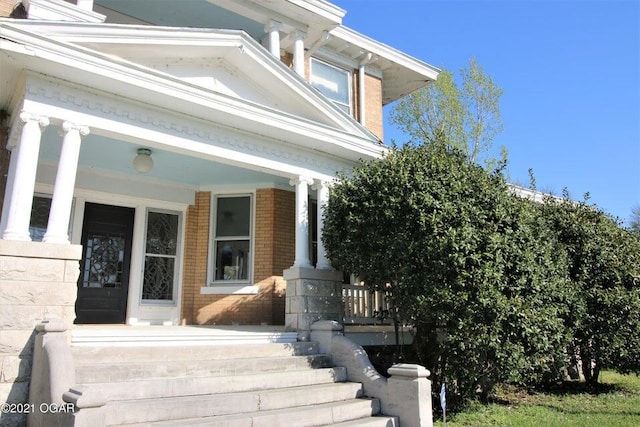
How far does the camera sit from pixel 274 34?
10.2 metres

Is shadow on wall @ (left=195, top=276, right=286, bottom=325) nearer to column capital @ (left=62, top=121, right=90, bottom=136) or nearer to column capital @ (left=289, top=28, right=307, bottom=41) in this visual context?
column capital @ (left=62, top=121, right=90, bottom=136)

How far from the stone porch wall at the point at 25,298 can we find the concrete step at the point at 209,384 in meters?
1.09

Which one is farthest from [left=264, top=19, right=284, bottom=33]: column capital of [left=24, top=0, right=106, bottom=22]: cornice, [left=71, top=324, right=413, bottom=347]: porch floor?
[left=71, top=324, right=413, bottom=347]: porch floor

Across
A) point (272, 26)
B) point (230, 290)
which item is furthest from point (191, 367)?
point (272, 26)

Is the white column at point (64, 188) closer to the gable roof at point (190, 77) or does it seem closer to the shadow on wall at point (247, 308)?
the gable roof at point (190, 77)

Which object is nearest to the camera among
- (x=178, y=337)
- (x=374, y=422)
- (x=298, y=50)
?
(x=374, y=422)

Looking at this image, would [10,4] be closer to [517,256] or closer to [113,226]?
[113,226]

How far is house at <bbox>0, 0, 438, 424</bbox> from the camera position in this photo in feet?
18.7

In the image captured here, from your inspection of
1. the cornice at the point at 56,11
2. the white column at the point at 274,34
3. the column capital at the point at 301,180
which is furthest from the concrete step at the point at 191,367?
the white column at the point at 274,34

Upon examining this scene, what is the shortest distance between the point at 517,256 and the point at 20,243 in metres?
6.27

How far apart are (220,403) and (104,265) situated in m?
5.14

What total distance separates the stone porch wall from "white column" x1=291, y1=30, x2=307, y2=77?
20.5ft

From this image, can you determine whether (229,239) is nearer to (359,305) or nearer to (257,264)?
(257,264)

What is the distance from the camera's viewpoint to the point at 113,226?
926cm
